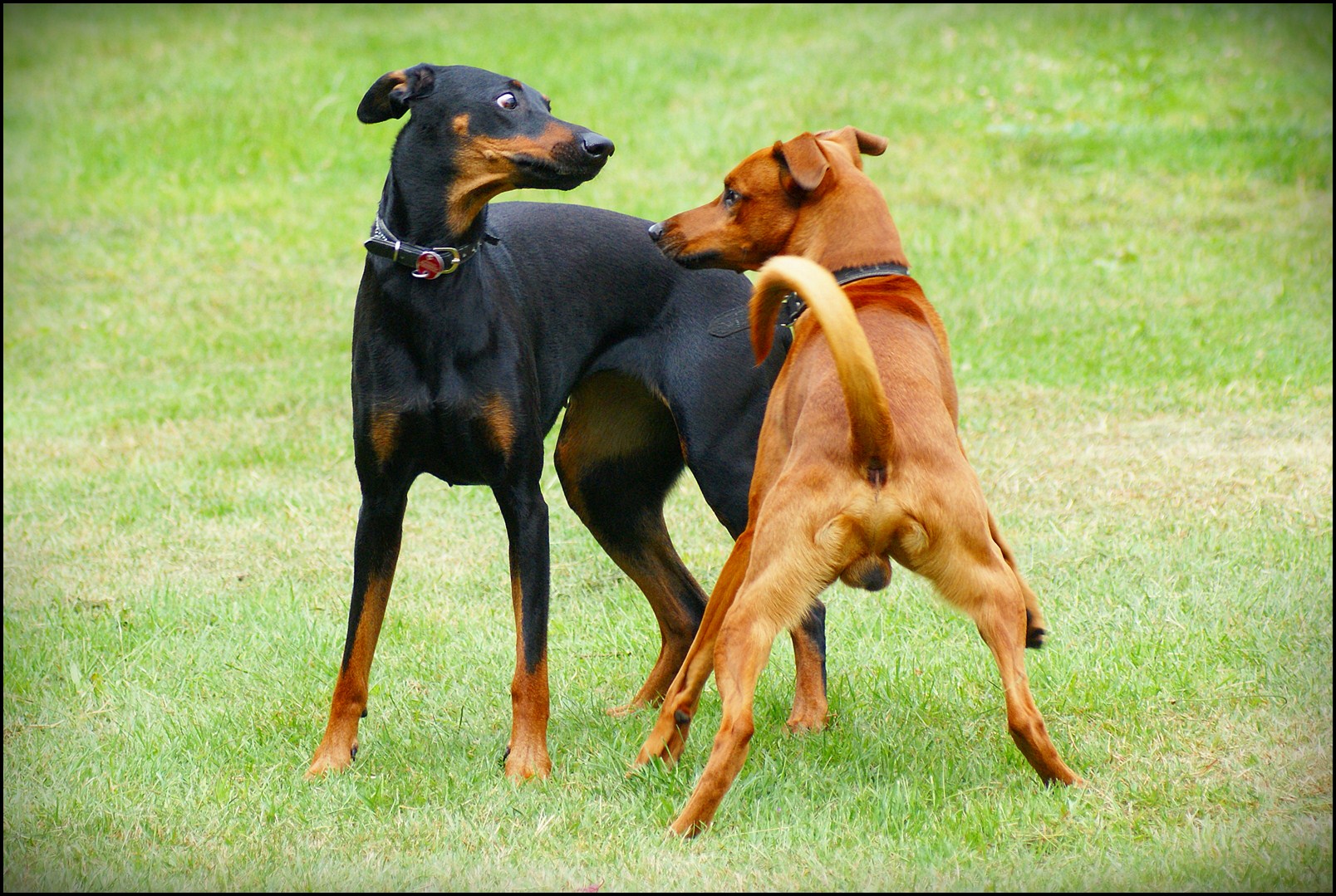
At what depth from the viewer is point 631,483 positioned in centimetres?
450

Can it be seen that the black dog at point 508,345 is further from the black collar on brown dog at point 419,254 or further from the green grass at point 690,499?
the green grass at point 690,499

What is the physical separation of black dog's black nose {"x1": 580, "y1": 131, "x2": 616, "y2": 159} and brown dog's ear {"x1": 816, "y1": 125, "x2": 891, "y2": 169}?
0.68 m

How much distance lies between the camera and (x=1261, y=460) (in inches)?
254

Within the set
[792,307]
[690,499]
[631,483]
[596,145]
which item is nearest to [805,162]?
[792,307]

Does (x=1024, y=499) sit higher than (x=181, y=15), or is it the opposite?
(x=1024, y=499)

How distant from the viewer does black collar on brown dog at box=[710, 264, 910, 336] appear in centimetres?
363

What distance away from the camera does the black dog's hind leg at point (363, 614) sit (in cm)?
376

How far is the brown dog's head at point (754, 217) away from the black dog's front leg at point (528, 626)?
0.80 meters

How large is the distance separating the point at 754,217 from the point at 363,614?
1554mm

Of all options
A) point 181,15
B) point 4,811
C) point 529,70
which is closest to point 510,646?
point 4,811

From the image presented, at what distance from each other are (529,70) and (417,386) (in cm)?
1114

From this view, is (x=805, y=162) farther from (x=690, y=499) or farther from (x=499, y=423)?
(x=690, y=499)

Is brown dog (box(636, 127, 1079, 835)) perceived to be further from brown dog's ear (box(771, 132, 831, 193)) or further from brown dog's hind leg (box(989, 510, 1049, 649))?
brown dog's ear (box(771, 132, 831, 193))

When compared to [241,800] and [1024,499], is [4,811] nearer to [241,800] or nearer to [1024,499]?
[241,800]
